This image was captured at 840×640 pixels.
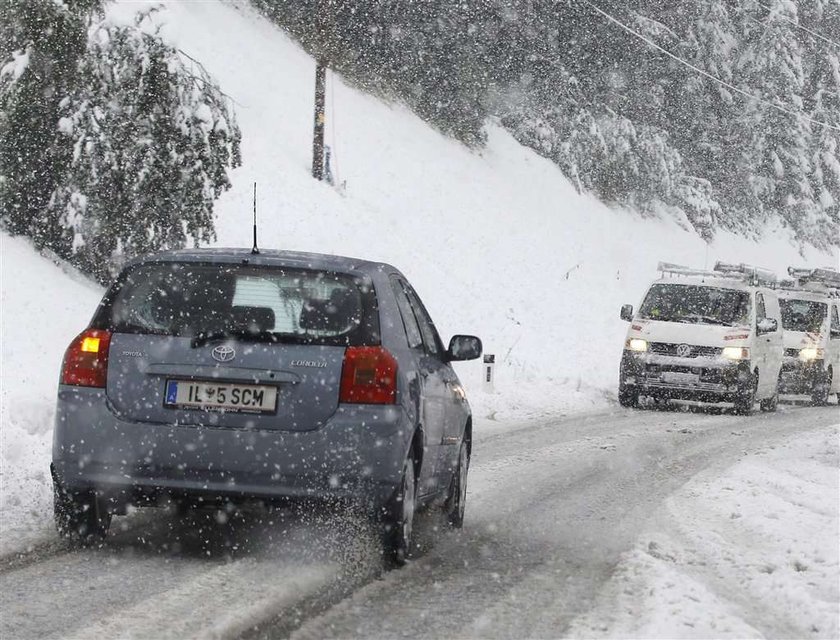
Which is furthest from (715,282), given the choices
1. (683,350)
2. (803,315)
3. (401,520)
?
(401,520)

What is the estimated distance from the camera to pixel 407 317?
7.65 metres

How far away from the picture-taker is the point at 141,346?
668 cm

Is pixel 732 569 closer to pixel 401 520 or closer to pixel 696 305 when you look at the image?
pixel 401 520

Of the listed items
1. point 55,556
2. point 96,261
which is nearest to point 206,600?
point 55,556

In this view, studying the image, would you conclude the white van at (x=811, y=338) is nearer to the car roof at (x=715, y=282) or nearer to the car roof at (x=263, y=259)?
the car roof at (x=715, y=282)

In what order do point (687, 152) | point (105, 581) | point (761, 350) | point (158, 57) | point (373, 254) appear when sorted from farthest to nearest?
point (687, 152)
point (373, 254)
point (761, 350)
point (158, 57)
point (105, 581)

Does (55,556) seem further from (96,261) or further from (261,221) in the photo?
(261,221)

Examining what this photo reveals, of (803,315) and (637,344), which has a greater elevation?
(803,315)

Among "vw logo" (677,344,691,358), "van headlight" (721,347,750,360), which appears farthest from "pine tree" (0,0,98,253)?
"van headlight" (721,347,750,360)

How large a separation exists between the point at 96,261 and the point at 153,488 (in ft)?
40.1

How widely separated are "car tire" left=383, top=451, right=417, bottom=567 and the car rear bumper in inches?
4.7

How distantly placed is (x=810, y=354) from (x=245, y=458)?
19.0 metres

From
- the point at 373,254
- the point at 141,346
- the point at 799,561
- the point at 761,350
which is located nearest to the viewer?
the point at 141,346

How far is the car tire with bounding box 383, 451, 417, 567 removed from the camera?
670cm
